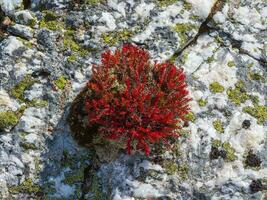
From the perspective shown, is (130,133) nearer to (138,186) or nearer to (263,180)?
(138,186)

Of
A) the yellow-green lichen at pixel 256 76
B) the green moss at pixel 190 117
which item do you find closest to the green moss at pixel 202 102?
the green moss at pixel 190 117

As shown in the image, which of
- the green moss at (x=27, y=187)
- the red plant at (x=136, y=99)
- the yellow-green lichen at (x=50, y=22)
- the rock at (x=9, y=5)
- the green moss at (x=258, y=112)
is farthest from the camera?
the rock at (x=9, y=5)

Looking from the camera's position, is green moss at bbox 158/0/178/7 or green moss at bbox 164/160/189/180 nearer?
green moss at bbox 164/160/189/180

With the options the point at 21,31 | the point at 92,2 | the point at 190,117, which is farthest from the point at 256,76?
the point at 21,31

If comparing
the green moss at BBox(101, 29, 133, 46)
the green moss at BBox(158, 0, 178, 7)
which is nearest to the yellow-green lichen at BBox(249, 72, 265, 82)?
the green moss at BBox(158, 0, 178, 7)

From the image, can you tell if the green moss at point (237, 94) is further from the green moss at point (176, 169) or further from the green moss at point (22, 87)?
the green moss at point (22, 87)

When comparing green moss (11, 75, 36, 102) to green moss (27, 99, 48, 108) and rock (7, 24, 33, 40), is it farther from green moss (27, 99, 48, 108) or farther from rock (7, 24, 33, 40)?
rock (7, 24, 33, 40)
